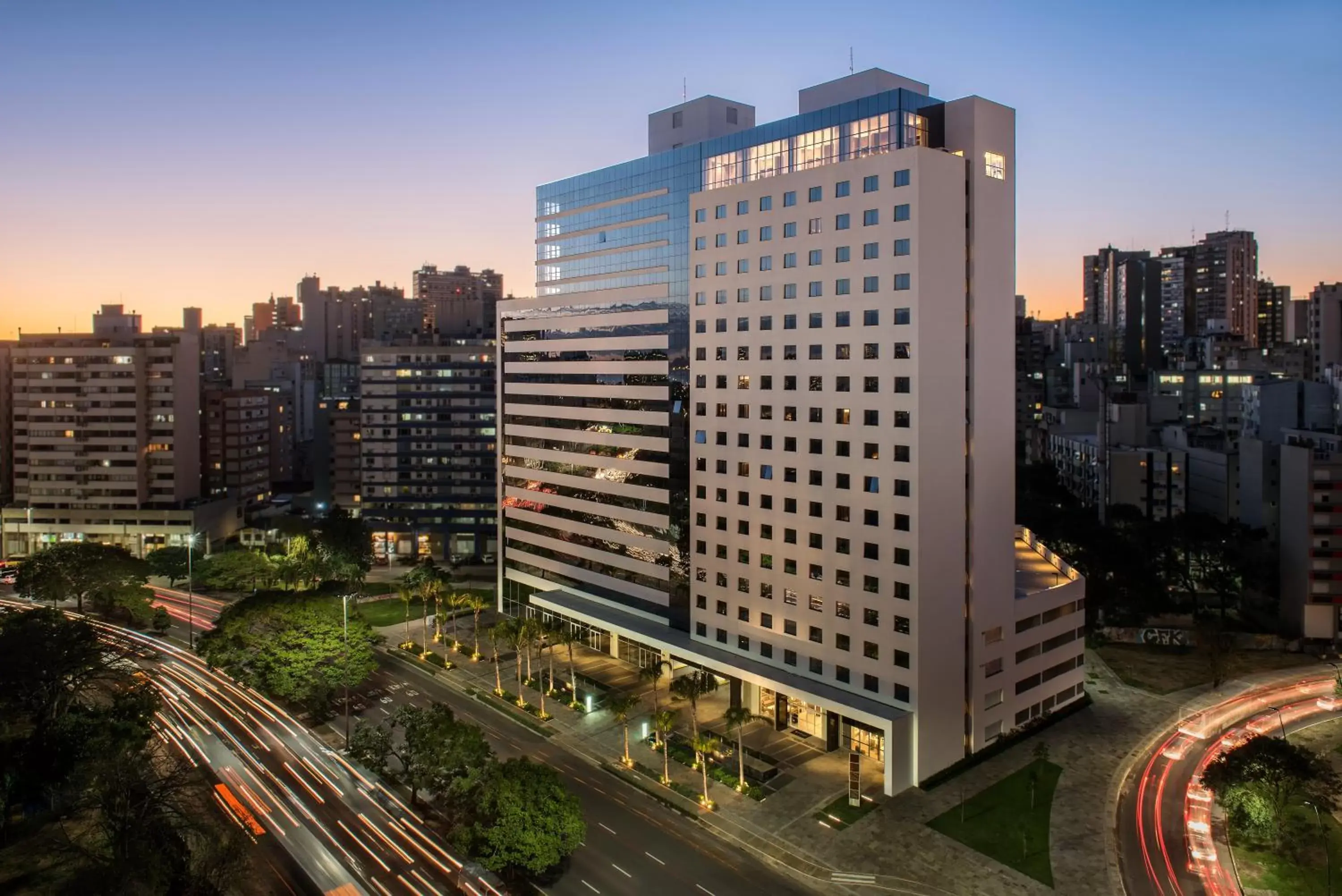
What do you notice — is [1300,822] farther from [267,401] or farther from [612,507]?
[267,401]

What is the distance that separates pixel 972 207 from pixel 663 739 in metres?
43.5

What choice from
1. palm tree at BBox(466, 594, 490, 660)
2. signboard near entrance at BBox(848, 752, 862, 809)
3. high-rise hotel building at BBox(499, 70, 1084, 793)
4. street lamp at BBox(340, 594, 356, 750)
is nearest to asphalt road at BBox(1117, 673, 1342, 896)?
high-rise hotel building at BBox(499, 70, 1084, 793)

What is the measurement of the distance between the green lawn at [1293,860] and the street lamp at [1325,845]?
16 cm

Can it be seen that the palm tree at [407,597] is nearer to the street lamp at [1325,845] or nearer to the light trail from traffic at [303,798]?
the light trail from traffic at [303,798]

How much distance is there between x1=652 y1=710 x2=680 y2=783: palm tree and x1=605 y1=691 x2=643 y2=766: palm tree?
222 cm

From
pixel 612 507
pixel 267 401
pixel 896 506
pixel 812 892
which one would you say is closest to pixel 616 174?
pixel 612 507

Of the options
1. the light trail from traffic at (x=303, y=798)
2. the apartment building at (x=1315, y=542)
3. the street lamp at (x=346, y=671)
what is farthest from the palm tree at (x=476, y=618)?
the apartment building at (x=1315, y=542)

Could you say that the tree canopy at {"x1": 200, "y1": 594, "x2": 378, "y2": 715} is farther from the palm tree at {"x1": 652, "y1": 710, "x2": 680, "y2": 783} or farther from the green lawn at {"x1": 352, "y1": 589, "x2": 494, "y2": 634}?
the palm tree at {"x1": 652, "y1": 710, "x2": 680, "y2": 783}

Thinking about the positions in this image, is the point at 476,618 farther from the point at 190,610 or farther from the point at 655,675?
the point at 190,610

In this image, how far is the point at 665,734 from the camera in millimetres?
61281

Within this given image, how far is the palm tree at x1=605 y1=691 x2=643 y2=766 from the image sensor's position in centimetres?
6481

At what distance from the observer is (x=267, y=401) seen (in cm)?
17250

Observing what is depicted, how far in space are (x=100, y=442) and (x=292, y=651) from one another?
299 ft

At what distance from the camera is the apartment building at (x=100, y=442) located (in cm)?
13725
